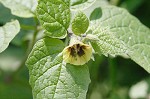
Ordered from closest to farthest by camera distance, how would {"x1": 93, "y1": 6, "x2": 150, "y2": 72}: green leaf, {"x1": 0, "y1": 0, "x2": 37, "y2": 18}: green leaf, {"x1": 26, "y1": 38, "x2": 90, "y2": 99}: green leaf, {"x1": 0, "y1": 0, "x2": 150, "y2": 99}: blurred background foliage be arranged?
{"x1": 26, "y1": 38, "x2": 90, "y2": 99}: green leaf < {"x1": 93, "y1": 6, "x2": 150, "y2": 72}: green leaf < {"x1": 0, "y1": 0, "x2": 37, "y2": 18}: green leaf < {"x1": 0, "y1": 0, "x2": 150, "y2": 99}: blurred background foliage

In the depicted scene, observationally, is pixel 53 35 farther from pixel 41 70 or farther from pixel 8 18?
pixel 8 18

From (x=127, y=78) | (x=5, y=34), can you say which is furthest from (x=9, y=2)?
(x=127, y=78)

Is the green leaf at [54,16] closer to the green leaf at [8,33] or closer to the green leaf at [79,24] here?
the green leaf at [79,24]


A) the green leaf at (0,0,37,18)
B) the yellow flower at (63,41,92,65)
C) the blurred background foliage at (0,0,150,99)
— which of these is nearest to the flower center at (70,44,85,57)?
the yellow flower at (63,41,92,65)

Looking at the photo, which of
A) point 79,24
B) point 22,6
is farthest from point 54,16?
point 22,6

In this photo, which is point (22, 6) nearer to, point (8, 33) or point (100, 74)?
point (8, 33)

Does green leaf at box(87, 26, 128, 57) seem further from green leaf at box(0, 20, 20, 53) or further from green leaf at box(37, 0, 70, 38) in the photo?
green leaf at box(0, 20, 20, 53)
